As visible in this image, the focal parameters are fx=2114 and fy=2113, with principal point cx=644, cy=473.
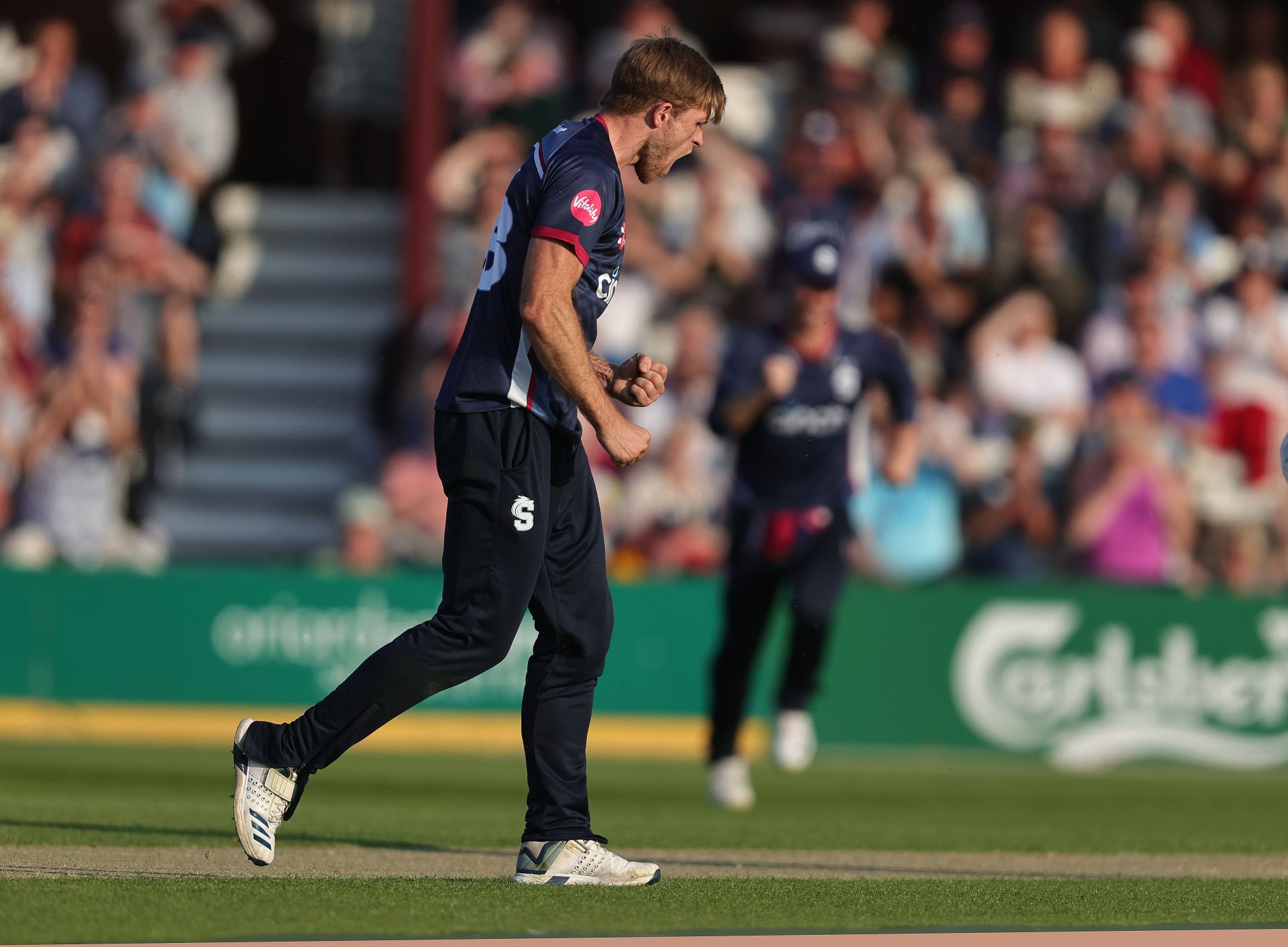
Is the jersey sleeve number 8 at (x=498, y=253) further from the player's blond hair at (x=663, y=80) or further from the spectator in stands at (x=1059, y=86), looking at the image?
the spectator in stands at (x=1059, y=86)

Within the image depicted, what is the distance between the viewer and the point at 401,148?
19.6m

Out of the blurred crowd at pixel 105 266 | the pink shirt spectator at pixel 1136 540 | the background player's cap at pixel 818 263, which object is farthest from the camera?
the blurred crowd at pixel 105 266

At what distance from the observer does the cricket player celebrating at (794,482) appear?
32.6 feet

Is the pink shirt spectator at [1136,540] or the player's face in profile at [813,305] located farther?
the pink shirt spectator at [1136,540]

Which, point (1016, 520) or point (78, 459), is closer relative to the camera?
point (1016, 520)

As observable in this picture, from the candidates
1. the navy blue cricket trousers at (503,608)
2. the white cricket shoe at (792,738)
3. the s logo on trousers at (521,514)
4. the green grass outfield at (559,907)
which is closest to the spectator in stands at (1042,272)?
the white cricket shoe at (792,738)

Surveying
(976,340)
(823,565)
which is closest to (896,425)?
(823,565)

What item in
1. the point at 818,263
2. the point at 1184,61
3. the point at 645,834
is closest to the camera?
the point at 645,834

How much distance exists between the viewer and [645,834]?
8.23m

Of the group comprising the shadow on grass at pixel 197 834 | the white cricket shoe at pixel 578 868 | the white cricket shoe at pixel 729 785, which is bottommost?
the white cricket shoe at pixel 729 785

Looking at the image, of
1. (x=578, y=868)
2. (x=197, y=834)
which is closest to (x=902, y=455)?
(x=197, y=834)

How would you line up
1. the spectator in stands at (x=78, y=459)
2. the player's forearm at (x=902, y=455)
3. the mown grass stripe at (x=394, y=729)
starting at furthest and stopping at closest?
the spectator in stands at (x=78, y=459), the mown grass stripe at (x=394, y=729), the player's forearm at (x=902, y=455)

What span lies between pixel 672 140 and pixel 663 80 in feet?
0.60

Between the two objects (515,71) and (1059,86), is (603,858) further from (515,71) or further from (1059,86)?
(1059,86)
